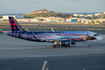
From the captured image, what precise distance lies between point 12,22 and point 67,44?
45.8 feet

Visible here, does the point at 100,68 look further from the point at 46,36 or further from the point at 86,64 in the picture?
the point at 46,36

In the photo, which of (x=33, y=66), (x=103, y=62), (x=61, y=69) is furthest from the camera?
(x=103, y=62)

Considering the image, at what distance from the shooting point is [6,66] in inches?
1083

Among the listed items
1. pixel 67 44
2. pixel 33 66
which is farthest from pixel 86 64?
pixel 67 44

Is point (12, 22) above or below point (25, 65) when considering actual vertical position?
above

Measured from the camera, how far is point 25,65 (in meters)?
28.1

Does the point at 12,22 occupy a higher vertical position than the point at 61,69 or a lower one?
higher

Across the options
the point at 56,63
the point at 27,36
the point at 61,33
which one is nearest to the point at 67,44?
the point at 61,33

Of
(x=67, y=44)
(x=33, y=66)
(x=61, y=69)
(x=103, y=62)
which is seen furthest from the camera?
(x=67, y=44)

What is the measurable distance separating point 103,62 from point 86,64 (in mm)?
3136

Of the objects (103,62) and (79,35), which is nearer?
(103,62)

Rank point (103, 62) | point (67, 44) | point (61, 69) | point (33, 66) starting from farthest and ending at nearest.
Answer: point (67, 44) → point (103, 62) → point (33, 66) → point (61, 69)

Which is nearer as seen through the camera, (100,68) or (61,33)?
(100,68)

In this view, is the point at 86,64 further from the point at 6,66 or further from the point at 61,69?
the point at 6,66
